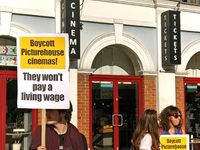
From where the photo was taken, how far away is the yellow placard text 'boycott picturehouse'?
4.22 m

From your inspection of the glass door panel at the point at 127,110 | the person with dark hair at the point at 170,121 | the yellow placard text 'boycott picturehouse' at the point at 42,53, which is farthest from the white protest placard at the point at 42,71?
→ the glass door panel at the point at 127,110

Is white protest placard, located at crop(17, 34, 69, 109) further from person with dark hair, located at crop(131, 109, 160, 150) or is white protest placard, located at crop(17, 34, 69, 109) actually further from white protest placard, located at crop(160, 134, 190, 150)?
white protest placard, located at crop(160, 134, 190, 150)

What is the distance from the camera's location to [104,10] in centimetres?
1011

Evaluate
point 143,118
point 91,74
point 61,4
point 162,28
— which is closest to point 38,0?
point 61,4

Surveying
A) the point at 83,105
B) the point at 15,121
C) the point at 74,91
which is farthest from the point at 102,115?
the point at 15,121

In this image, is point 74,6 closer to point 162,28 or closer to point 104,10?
point 104,10

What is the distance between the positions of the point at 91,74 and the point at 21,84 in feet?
19.2

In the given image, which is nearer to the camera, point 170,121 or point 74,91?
point 170,121

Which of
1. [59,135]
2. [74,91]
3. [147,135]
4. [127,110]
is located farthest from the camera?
[127,110]

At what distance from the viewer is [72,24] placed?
911 cm

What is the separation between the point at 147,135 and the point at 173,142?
2.59ft

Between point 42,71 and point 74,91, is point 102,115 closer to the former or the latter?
point 74,91

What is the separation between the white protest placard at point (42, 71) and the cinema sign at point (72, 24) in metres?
4.79

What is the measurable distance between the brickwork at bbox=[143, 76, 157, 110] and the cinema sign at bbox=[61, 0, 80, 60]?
242cm
